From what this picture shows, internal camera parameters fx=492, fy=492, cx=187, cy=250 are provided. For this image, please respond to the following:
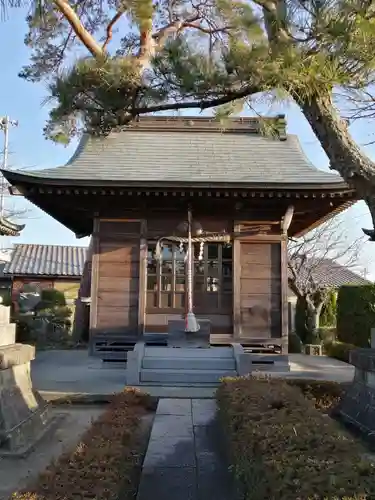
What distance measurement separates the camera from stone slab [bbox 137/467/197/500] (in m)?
3.31

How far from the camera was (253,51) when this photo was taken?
12.8 ft

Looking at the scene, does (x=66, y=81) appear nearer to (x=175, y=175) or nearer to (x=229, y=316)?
(x=175, y=175)

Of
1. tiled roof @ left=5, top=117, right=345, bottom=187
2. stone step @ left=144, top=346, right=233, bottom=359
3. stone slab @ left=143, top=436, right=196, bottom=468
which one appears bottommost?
stone slab @ left=143, top=436, right=196, bottom=468

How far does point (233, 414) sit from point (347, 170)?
2197 mm

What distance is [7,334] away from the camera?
5.34m

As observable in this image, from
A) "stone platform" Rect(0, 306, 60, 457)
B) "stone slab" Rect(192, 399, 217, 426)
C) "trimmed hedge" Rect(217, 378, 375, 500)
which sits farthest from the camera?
"stone slab" Rect(192, 399, 217, 426)

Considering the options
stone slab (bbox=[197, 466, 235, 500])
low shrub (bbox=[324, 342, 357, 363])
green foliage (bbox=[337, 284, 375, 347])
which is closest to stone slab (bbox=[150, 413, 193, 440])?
stone slab (bbox=[197, 466, 235, 500])

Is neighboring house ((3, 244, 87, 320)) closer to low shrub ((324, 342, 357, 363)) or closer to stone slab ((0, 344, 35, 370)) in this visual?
low shrub ((324, 342, 357, 363))

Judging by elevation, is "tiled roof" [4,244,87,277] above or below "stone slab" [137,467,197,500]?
above

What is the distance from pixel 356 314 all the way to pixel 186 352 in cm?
667

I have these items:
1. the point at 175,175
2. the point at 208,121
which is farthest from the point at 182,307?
the point at 208,121

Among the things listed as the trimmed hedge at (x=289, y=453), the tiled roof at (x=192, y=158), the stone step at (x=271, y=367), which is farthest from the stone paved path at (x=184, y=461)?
the tiled roof at (x=192, y=158)

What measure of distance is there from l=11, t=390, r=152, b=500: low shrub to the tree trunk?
2.67 metres

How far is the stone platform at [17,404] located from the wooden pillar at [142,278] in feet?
14.9
